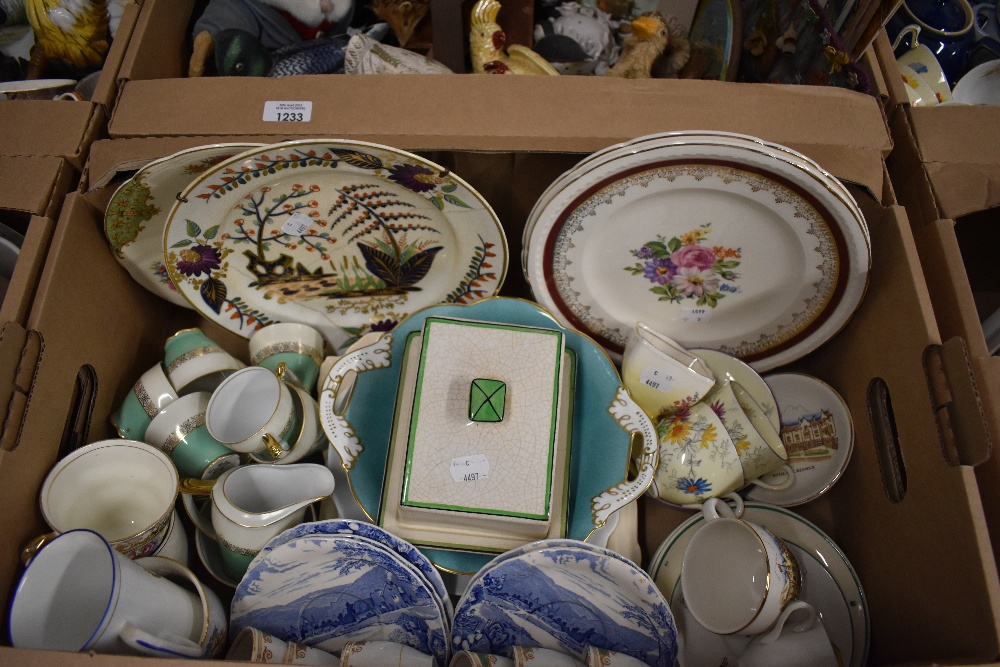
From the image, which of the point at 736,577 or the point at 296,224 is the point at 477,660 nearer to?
the point at 736,577

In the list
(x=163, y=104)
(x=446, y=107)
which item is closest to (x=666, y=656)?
(x=446, y=107)

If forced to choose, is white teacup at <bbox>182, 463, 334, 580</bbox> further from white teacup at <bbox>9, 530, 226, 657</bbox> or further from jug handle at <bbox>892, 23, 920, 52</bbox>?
jug handle at <bbox>892, 23, 920, 52</bbox>

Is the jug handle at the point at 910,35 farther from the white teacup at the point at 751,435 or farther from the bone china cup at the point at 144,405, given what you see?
the bone china cup at the point at 144,405

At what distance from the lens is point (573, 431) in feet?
2.73

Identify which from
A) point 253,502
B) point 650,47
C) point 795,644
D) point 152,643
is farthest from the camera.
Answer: point 650,47

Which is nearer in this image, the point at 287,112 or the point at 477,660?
the point at 477,660

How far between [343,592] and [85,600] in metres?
0.26

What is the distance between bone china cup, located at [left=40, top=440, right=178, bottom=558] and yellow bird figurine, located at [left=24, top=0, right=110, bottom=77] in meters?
0.75

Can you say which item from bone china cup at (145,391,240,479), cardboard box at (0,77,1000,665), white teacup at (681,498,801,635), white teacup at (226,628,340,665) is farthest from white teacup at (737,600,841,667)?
bone china cup at (145,391,240,479)

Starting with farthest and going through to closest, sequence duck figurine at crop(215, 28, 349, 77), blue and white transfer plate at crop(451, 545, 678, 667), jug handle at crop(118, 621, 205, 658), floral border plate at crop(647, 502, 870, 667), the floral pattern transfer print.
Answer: duck figurine at crop(215, 28, 349, 77), the floral pattern transfer print, floral border plate at crop(647, 502, 870, 667), blue and white transfer plate at crop(451, 545, 678, 667), jug handle at crop(118, 621, 205, 658)

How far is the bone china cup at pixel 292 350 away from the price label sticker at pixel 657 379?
487mm

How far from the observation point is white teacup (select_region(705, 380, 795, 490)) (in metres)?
0.86

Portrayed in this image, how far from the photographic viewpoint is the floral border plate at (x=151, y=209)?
81cm

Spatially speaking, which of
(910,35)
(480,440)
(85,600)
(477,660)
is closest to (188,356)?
(85,600)
